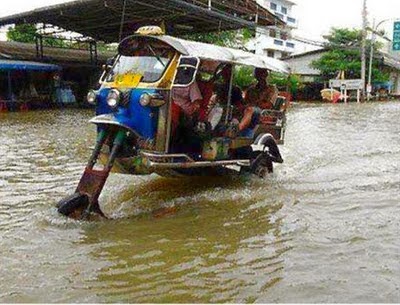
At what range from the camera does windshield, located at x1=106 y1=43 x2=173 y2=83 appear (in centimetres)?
690

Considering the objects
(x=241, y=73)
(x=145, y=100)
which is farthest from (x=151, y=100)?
(x=241, y=73)

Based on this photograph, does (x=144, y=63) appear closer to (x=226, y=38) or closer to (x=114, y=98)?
(x=114, y=98)

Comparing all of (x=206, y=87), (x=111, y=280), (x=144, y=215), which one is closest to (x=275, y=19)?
(x=206, y=87)

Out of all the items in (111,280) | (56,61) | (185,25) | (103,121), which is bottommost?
(111,280)

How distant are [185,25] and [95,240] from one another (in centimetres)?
2179

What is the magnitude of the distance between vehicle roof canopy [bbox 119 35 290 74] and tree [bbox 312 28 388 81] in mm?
31915

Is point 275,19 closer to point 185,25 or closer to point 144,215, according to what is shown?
point 185,25

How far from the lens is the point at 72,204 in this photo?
6117mm

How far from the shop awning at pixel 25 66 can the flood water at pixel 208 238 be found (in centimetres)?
1364

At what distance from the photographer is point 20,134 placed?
594 inches

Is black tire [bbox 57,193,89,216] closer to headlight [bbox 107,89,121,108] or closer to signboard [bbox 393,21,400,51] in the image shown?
headlight [bbox 107,89,121,108]

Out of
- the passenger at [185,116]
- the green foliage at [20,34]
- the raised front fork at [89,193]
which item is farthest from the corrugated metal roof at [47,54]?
the raised front fork at [89,193]

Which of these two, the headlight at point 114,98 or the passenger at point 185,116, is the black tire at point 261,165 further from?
the headlight at point 114,98

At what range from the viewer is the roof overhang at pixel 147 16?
2148 centimetres
